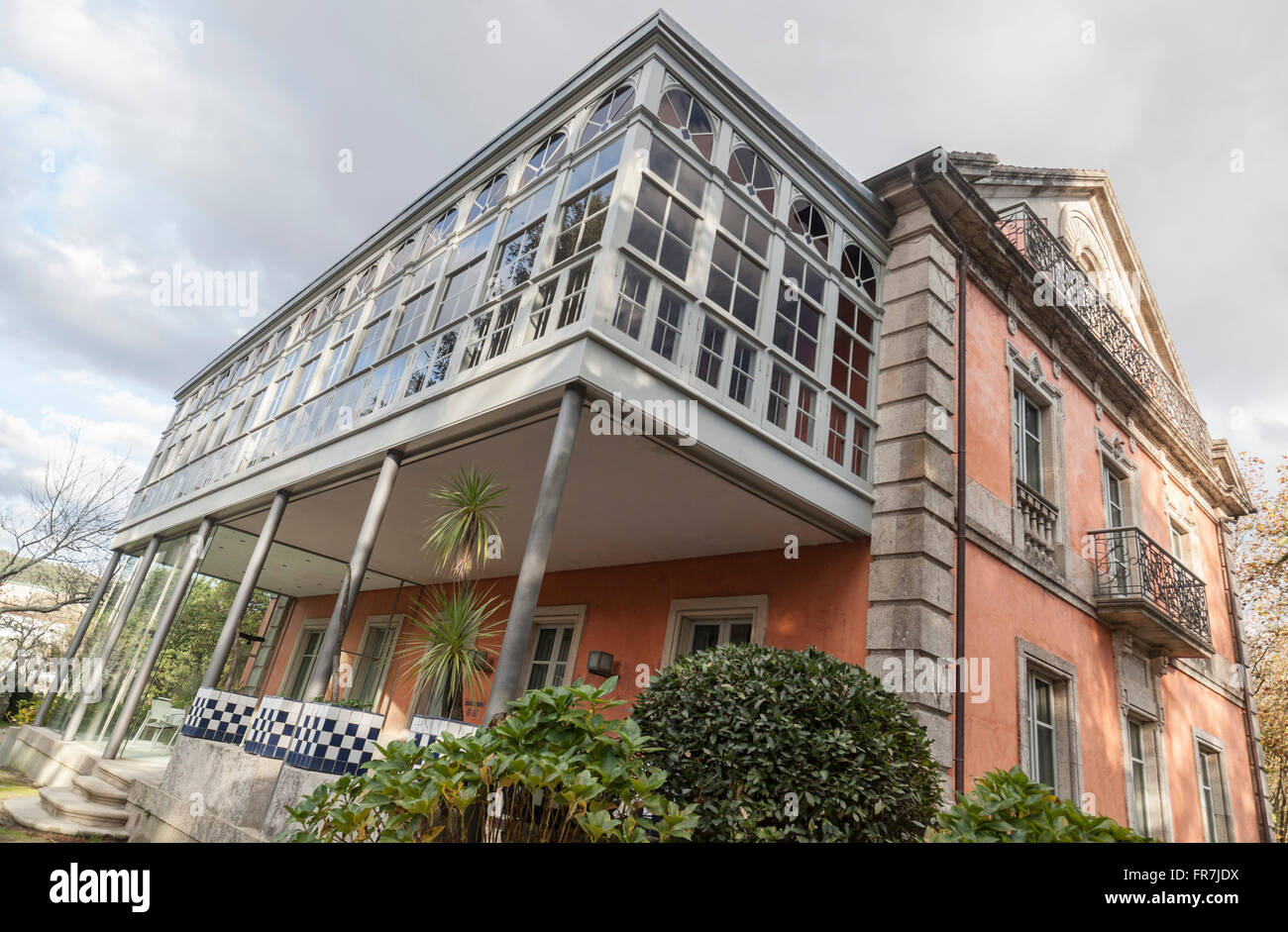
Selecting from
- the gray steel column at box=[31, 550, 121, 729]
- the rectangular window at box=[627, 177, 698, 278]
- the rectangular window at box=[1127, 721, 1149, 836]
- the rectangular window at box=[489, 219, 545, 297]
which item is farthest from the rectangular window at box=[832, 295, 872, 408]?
the gray steel column at box=[31, 550, 121, 729]

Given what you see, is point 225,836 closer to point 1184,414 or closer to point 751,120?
point 751,120

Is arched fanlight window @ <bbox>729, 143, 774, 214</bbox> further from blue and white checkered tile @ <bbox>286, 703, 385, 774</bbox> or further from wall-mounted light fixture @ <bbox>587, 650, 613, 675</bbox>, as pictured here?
blue and white checkered tile @ <bbox>286, 703, 385, 774</bbox>

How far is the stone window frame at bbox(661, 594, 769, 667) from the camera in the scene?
761 centimetres

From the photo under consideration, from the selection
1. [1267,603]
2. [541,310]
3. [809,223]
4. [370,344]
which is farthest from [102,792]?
[1267,603]

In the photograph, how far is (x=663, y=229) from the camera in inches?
241

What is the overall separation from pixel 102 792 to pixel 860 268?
10.0m

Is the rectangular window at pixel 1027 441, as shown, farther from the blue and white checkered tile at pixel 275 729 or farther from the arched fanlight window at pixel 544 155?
the blue and white checkered tile at pixel 275 729

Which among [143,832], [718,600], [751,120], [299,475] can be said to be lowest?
[143,832]

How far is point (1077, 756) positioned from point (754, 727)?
221 inches

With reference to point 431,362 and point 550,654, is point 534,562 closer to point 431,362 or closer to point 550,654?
point 431,362

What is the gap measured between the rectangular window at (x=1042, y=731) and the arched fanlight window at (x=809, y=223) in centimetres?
529

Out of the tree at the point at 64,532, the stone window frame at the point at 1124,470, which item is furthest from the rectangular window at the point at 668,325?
the tree at the point at 64,532
